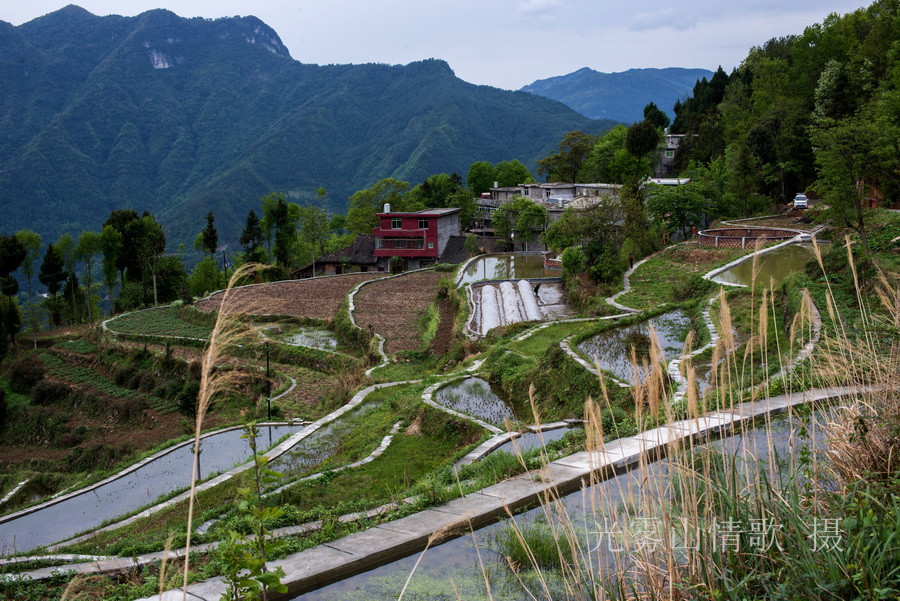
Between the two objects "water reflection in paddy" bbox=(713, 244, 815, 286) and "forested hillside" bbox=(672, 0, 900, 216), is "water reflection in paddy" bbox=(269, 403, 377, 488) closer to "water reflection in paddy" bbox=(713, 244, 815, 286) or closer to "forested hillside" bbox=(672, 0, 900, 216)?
"water reflection in paddy" bbox=(713, 244, 815, 286)

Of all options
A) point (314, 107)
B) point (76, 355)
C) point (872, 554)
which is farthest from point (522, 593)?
point (314, 107)

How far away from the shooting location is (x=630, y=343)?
540 inches

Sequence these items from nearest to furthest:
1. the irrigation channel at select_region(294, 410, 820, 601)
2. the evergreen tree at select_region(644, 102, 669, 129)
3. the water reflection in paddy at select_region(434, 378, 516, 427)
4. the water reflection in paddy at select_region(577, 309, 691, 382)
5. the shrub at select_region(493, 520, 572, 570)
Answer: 1. the irrigation channel at select_region(294, 410, 820, 601)
2. the shrub at select_region(493, 520, 572, 570)
3. the water reflection in paddy at select_region(434, 378, 516, 427)
4. the water reflection in paddy at select_region(577, 309, 691, 382)
5. the evergreen tree at select_region(644, 102, 669, 129)

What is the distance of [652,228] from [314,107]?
136 metres

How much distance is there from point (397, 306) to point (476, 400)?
16.3 metres

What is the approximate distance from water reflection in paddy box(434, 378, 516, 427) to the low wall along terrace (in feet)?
51.6

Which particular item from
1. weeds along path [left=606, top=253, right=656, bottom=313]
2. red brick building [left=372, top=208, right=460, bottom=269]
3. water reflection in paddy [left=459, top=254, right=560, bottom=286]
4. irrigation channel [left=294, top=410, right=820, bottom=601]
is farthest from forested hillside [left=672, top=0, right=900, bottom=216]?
irrigation channel [left=294, top=410, right=820, bottom=601]

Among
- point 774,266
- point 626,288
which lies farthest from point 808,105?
point 626,288

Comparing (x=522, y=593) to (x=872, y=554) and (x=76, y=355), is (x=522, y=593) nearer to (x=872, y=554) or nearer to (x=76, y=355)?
(x=872, y=554)

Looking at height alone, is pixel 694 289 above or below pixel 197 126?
below

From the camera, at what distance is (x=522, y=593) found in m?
4.24

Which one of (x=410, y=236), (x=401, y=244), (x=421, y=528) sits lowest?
(x=401, y=244)

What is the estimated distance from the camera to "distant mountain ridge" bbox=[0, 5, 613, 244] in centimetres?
10231

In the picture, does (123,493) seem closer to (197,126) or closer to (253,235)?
(253,235)
